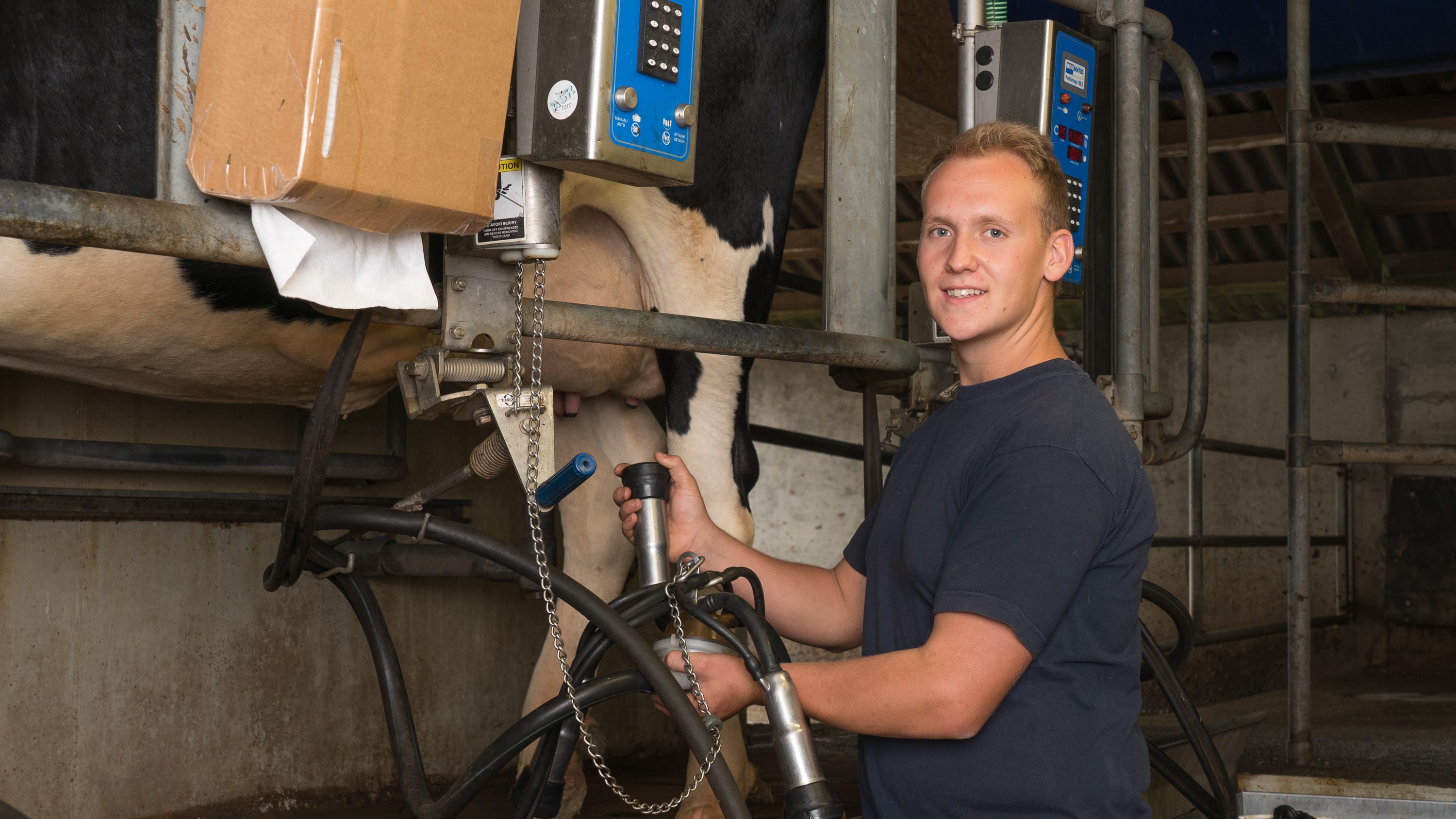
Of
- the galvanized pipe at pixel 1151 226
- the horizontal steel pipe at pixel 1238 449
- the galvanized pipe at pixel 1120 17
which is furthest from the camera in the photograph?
the horizontal steel pipe at pixel 1238 449

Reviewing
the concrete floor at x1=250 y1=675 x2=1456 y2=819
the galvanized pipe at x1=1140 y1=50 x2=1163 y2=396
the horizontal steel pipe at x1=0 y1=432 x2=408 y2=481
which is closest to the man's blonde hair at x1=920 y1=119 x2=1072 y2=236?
the horizontal steel pipe at x1=0 y1=432 x2=408 y2=481

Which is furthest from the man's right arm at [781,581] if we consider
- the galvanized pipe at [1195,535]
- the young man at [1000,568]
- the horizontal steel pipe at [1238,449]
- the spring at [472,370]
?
the horizontal steel pipe at [1238,449]

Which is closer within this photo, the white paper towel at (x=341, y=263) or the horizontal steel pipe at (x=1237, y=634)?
the white paper towel at (x=341, y=263)

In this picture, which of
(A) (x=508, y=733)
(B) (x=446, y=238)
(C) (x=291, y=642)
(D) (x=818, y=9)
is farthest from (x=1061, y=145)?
(C) (x=291, y=642)

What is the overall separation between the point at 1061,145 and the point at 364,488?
5.42 ft

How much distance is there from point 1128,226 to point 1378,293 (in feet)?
1.61

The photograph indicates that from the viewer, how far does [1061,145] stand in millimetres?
2475

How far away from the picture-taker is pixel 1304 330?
8.48 ft

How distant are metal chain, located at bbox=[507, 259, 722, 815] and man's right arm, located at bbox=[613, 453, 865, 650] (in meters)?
0.18

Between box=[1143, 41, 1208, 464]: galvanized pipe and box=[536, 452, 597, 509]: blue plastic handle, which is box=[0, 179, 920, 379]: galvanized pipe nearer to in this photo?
box=[536, 452, 597, 509]: blue plastic handle

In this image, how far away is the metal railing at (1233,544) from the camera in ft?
13.7

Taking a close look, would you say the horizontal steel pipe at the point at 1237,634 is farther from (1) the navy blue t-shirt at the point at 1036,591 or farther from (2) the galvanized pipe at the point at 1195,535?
(1) the navy blue t-shirt at the point at 1036,591

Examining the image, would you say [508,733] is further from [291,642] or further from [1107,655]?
[291,642]

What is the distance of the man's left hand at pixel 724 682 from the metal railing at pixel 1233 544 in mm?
1908
